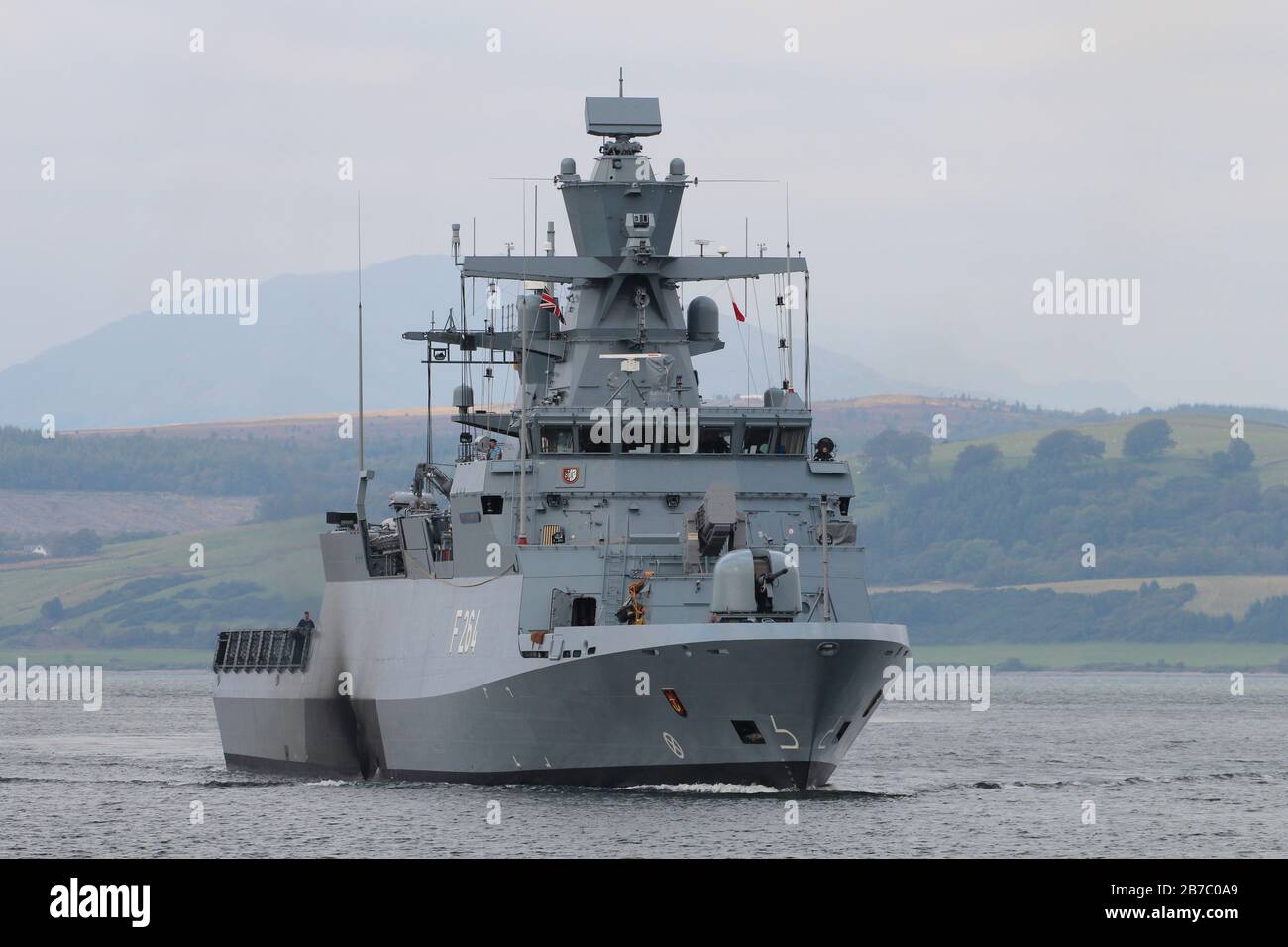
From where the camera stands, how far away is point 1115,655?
164 m

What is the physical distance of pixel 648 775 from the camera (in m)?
34.2

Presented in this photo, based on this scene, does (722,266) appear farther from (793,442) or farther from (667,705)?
(667,705)

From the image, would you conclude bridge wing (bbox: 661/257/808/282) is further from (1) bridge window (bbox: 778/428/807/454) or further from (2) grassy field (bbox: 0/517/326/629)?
(2) grassy field (bbox: 0/517/326/629)

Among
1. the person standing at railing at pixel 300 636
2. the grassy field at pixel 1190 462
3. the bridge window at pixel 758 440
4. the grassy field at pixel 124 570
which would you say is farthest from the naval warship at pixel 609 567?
the grassy field at pixel 1190 462

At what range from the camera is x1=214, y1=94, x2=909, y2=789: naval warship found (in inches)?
1319

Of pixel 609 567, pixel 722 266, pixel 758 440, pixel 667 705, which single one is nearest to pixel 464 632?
pixel 609 567

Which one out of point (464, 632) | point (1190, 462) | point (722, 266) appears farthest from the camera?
point (1190, 462)

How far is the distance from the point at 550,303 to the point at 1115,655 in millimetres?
129395

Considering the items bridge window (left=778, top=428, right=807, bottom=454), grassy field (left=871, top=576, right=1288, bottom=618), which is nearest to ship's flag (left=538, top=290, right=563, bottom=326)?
bridge window (left=778, top=428, right=807, bottom=454)

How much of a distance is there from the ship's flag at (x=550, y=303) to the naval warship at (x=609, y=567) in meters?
0.08

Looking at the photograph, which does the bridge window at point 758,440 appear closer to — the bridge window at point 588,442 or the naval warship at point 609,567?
the naval warship at point 609,567

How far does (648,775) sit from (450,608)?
594 centimetres

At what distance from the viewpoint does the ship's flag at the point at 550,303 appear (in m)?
41.0
